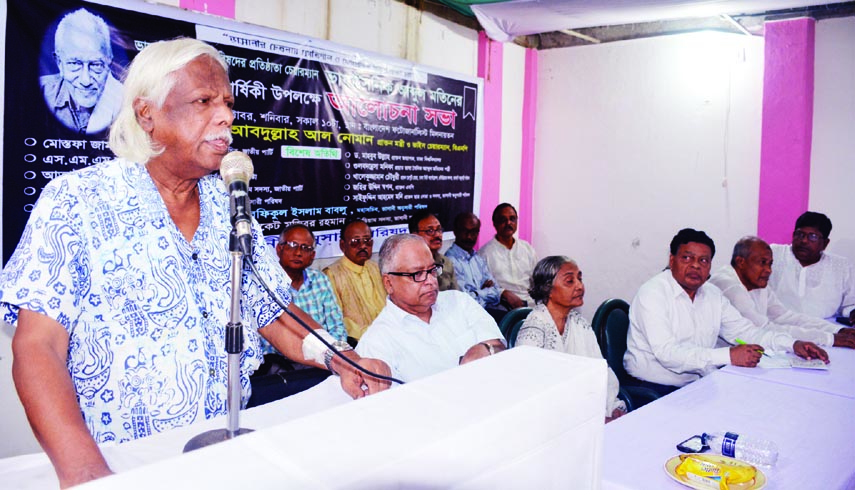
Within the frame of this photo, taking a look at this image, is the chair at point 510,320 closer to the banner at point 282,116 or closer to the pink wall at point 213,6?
the banner at point 282,116

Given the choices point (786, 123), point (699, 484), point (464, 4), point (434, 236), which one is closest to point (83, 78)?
point (434, 236)

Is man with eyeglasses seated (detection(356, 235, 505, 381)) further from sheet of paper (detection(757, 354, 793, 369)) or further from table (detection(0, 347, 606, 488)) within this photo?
table (detection(0, 347, 606, 488))

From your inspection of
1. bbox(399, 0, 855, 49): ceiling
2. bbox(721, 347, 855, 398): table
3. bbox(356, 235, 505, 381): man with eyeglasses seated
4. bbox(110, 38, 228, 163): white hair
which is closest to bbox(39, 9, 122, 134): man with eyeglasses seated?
bbox(356, 235, 505, 381): man with eyeglasses seated

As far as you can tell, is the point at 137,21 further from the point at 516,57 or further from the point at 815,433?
the point at 516,57

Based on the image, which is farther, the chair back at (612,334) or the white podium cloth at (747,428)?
the chair back at (612,334)

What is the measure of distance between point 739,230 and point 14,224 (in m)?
5.15

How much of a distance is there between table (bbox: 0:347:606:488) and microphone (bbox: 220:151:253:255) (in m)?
0.40

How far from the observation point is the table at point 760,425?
179cm

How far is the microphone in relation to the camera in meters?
1.07

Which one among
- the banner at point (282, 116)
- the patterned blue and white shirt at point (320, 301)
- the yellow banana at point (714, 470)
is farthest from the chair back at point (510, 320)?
the banner at point (282, 116)

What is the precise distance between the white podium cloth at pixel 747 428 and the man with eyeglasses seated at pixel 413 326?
25.6 inches

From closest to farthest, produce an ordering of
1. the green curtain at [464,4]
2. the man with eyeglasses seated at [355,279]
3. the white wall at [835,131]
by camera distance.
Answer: the man with eyeglasses seated at [355,279]
the green curtain at [464,4]
the white wall at [835,131]

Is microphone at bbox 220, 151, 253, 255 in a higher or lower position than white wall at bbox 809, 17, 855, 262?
lower

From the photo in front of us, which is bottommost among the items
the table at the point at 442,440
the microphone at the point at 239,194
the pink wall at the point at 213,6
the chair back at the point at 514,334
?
the chair back at the point at 514,334
